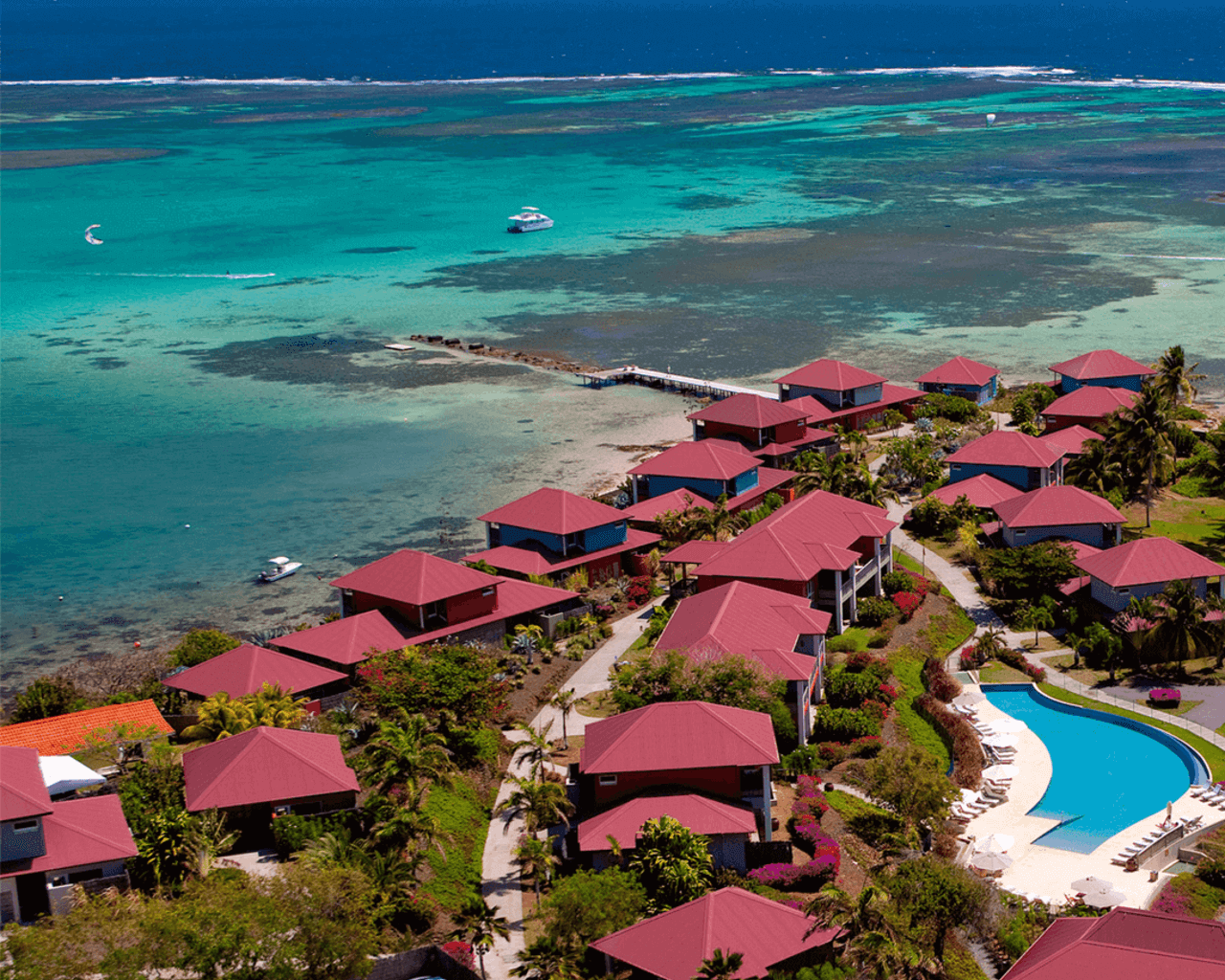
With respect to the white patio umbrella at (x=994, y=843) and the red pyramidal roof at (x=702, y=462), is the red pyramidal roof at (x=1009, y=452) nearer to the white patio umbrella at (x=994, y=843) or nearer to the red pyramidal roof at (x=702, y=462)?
the red pyramidal roof at (x=702, y=462)

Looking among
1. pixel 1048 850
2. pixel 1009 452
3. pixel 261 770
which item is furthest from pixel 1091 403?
pixel 261 770

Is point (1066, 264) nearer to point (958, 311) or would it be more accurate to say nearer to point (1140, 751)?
point (958, 311)

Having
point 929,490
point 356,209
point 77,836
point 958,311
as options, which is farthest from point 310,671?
point 356,209

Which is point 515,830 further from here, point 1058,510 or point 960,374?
point 960,374

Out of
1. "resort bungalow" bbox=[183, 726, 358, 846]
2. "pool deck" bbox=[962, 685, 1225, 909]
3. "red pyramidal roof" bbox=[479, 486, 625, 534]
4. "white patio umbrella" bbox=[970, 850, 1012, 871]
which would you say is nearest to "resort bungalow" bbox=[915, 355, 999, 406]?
"red pyramidal roof" bbox=[479, 486, 625, 534]

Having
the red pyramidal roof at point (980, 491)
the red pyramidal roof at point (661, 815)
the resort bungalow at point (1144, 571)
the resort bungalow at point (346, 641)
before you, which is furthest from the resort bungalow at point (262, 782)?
the red pyramidal roof at point (980, 491)

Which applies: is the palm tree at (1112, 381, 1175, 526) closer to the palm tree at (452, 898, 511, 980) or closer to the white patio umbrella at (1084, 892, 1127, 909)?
the white patio umbrella at (1084, 892, 1127, 909)
